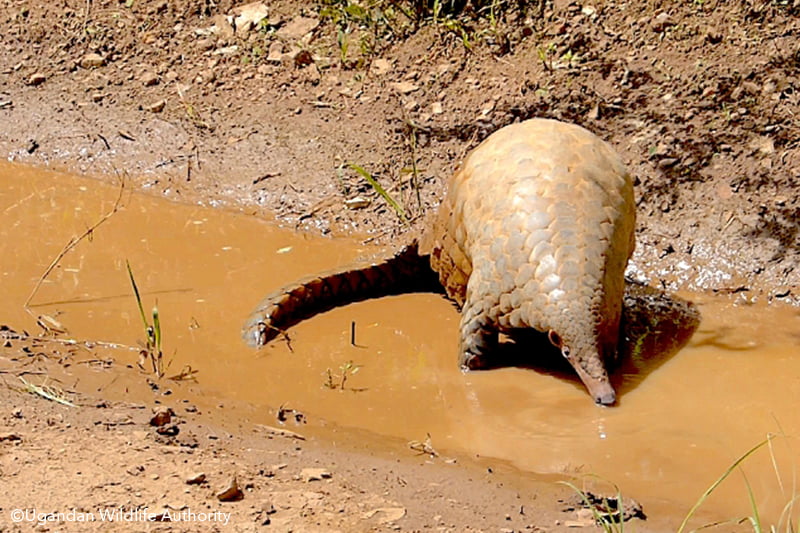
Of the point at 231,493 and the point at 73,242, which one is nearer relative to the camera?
the point at 231,493

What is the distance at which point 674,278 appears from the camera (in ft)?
22.4

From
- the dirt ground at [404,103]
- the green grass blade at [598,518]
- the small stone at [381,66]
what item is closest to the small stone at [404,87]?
the dirt ground at [404,103]

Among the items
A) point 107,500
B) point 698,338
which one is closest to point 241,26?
point 698,338

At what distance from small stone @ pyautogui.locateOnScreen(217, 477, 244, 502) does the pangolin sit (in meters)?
1.94

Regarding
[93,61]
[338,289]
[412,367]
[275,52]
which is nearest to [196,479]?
[412,367]

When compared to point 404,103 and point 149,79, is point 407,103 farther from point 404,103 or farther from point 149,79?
point 149,79

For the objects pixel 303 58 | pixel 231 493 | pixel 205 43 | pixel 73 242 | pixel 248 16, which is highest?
pixel 248 16

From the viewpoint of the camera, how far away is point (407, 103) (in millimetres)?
8570

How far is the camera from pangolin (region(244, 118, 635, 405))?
210 inches

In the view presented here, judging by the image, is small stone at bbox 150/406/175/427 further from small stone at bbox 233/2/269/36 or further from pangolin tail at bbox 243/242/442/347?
small stone at bbox 233/2/269/36

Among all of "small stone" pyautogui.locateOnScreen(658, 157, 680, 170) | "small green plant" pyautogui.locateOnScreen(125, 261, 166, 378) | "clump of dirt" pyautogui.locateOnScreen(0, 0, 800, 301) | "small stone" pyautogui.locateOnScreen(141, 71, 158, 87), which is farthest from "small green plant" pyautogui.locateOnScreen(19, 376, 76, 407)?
"small stone" pyautogui.locateOnScreen(141, 71, 158, 87)

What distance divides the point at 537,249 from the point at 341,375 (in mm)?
1157

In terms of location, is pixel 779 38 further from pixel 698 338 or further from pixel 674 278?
pixel 698 338

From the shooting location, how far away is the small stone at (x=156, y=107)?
9.02m
